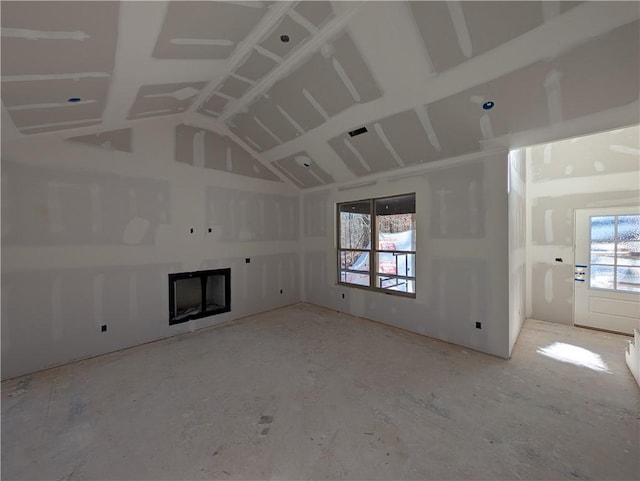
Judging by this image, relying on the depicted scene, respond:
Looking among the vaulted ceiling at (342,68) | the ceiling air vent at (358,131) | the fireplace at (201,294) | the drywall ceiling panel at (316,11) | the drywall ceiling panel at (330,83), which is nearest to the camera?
the vaulted ceiling at (342,68)

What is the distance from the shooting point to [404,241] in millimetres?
5254

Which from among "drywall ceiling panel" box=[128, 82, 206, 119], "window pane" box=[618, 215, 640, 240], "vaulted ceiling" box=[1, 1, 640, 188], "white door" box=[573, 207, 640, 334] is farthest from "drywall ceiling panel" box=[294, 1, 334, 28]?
"window pane" box=[618, 215, 640, 240]

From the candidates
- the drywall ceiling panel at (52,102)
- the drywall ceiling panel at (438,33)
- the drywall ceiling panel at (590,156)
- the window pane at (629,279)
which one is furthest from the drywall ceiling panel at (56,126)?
the window pane at (629,279)

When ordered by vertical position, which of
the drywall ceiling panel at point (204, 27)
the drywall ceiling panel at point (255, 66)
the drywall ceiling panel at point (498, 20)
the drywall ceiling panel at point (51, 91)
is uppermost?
the drywall ceiling panel at point (255, 66)

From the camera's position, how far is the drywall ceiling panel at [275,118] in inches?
150

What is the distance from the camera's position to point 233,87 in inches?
137

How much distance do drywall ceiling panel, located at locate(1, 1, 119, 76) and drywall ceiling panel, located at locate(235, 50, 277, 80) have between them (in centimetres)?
133

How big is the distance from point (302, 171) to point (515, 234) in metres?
3.76

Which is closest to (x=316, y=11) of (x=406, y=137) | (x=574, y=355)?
(x=406, y=137)

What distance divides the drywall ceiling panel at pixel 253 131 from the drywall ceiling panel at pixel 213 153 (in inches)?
11.1

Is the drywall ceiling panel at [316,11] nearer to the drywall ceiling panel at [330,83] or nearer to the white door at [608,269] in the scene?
the drywall ceiling panel at [330,83]

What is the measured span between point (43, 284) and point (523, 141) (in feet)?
19.5

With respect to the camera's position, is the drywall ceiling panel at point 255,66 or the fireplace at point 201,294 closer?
the drywall ceiling panel at point 255,66

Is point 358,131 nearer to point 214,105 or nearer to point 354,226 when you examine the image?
point 214,105
